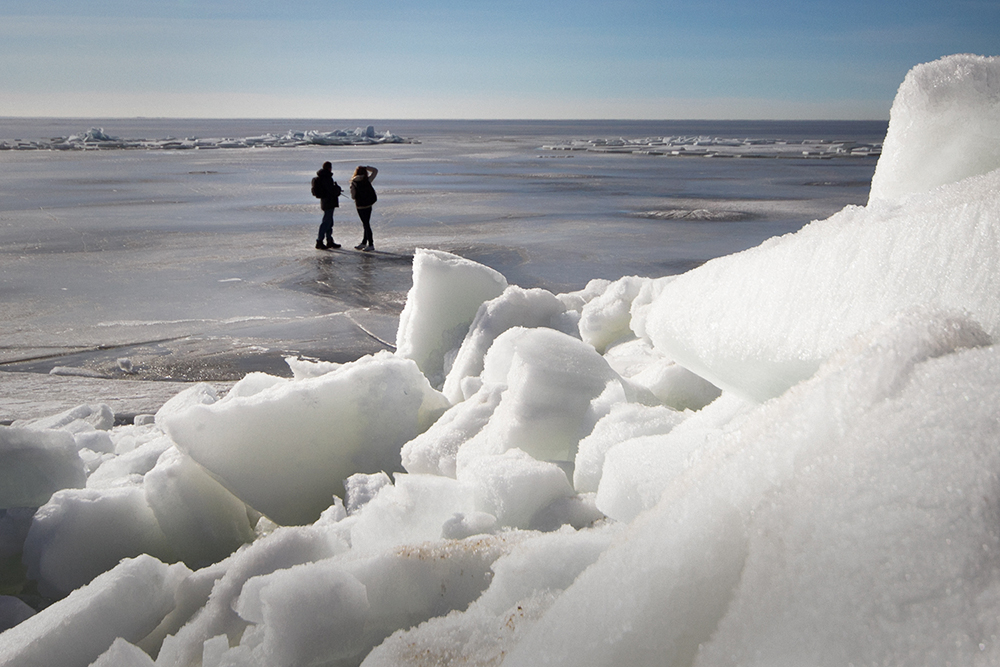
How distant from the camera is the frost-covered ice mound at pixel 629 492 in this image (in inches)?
40.2

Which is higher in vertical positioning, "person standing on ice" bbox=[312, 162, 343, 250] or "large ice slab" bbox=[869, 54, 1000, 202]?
"large ice slab" bbox=[869, 54, 1000, 202]

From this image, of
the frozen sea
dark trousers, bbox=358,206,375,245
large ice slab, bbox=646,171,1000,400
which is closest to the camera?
large ice slab, bbox=646,171,1000,400

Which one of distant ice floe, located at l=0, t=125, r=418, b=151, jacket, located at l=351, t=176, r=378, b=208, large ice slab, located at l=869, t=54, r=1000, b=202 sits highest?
distant ice floe, located at l=0, t=125, r=418, b=151

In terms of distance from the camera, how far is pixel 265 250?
1115cm

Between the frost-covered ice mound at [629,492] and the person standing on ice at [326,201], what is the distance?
7.69 metres

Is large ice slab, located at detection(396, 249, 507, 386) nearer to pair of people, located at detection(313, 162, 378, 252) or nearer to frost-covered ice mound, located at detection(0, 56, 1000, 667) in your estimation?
frost-covered ice mound, located at detection(0, 56, 1000, 667)

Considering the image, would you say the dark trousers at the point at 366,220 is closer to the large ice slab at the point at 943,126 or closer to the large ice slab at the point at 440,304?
the large ice slab at the point at 440,304

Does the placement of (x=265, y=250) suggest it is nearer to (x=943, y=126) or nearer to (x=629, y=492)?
(x=943, y=126)

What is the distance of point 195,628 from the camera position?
1833mm

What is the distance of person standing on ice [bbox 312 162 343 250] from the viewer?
10992 mm

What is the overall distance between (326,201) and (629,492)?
990 cm

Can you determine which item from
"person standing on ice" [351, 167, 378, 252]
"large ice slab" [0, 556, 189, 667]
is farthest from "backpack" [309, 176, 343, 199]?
"large ice slab" [0, 556, 189, 667]

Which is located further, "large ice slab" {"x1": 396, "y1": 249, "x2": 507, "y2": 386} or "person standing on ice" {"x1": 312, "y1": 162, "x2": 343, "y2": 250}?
"person standing on ice" {"x1": 312, "y1": 162, "x2": 343, "y2": 250}

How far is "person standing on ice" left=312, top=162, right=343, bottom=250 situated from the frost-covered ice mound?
25.2 feet
